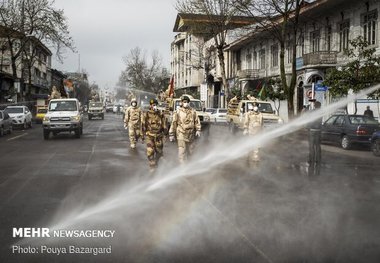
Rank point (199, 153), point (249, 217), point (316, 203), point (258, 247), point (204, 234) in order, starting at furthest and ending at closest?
1. point (199, 153)
2. point (316, 203)
3. point (249, 217)
4. point (204, 234)
5. point (258, 247)

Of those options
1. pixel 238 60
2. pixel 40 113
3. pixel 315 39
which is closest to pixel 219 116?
pixel 315 39

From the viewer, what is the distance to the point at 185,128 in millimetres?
11156

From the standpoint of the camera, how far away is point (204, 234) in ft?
18.6

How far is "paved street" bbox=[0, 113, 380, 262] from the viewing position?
16.4 ft

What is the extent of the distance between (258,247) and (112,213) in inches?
96.2

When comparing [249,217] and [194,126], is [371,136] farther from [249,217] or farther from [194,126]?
[249,217]

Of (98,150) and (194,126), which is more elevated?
(194,126)

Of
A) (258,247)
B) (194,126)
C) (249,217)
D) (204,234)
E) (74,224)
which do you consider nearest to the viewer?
(258,247)

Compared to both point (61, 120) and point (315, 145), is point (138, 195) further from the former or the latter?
point (61, 120)

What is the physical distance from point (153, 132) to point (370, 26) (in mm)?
23399

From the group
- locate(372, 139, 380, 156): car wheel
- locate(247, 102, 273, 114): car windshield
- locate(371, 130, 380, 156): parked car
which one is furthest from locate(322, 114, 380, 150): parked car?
locate(247, 102, 273, 114): car windshield

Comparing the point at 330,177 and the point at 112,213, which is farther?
the point at 330,177

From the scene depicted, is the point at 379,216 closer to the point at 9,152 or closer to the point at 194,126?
the point at 194,126

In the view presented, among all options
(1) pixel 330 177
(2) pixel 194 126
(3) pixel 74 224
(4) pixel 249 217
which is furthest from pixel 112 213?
(1) pixel 330 177
